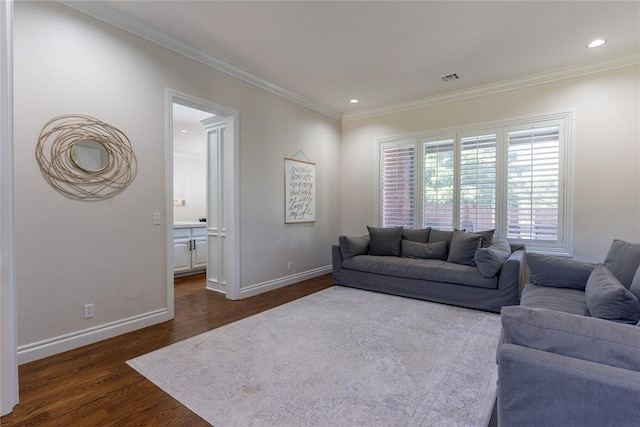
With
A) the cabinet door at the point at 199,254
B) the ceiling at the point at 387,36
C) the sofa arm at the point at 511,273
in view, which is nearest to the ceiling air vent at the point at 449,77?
the ceiling at the point at 387,36

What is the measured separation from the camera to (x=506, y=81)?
4293 mm

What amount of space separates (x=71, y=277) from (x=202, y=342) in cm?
122

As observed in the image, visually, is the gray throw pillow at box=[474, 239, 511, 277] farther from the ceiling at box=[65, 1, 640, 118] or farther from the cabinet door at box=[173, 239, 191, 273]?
the cabinet door at box=[173, 239, 191, 273]

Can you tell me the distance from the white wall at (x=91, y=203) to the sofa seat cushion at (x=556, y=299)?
314 cm

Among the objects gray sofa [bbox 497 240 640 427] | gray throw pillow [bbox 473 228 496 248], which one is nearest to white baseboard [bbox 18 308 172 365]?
gray sofa [bbox 497 240 640 427]

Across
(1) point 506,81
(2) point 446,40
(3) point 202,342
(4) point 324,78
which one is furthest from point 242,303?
(1) point 506,81

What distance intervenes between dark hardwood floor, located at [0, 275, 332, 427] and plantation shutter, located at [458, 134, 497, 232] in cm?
358

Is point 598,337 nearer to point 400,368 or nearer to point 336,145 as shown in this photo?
point 400,368

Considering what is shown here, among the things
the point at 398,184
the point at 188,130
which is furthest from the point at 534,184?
the point at 188,130

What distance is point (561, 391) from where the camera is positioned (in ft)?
3.54

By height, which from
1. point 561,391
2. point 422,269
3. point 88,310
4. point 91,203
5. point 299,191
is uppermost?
point 299,191

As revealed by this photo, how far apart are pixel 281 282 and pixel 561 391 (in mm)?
3866

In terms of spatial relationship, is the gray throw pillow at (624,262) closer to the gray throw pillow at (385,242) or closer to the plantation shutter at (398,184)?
the gray throw pillow at (385,242)

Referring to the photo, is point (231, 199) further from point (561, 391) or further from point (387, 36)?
point (561, 391)
